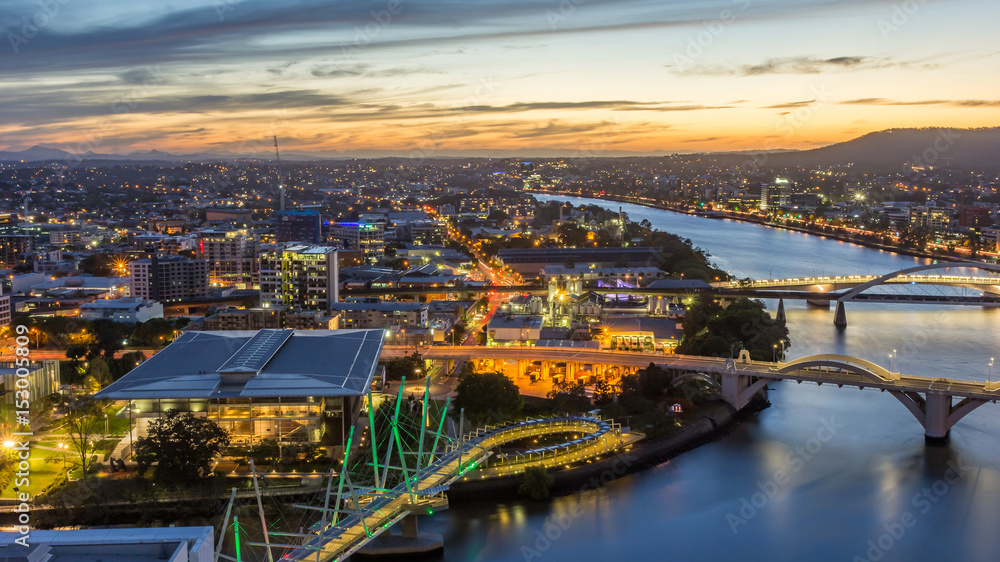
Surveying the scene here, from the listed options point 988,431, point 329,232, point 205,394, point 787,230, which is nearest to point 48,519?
point 205,394

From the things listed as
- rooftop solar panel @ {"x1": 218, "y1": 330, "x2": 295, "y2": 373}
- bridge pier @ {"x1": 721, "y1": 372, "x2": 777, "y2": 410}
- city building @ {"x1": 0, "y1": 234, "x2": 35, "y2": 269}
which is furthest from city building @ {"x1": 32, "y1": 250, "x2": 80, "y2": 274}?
bridge pier @ {"x1": 721, "y1": 372, "x2": 777, "y2": 410}

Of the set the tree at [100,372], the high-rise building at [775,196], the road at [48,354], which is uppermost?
the high-rise building at [775,196]

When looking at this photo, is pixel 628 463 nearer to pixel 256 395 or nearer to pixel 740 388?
pixel 740 388

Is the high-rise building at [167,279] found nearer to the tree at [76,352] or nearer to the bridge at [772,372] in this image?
the tree at [76,352]

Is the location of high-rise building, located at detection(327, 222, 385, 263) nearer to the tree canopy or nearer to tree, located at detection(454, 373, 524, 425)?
the tree canopy

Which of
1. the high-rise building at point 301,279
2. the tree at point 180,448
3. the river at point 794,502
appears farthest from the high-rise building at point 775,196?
the tree at point 180,448

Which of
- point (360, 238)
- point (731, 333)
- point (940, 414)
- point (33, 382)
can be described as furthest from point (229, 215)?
point (940, 414)
